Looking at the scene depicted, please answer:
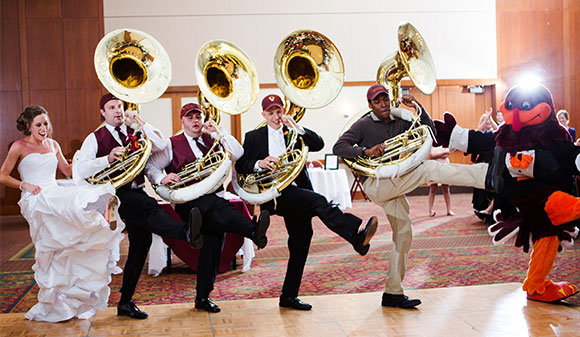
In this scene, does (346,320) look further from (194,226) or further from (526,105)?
(526,105)

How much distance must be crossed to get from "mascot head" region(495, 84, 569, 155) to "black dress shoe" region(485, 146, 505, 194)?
41 cm

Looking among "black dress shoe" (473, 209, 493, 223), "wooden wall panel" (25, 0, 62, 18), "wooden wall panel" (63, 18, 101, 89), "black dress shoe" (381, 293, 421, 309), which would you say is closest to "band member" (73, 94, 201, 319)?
"black dress shoe" (381, 293, 421, 309)

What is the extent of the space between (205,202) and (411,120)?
1.47 meters

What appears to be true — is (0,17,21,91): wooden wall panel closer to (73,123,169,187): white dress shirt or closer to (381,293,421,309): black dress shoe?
(73,123,169,187): white dress shirt

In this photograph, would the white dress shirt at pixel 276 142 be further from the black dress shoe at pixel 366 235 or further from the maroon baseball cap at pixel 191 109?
the black dress shoe at pixel 366 235

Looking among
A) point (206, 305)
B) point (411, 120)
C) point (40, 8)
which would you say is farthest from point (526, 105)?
point (40, 8)

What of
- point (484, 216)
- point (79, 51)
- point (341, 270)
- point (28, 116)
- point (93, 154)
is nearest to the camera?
point (93, 154)

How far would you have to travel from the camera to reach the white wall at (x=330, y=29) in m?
11.6

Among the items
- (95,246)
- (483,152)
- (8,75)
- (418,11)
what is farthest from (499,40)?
(95,246)

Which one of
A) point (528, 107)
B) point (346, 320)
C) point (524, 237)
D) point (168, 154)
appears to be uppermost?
point (528, 107)

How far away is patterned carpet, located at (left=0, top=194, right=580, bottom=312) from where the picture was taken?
4617 millimetres

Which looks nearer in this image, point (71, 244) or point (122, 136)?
point (71, 244)

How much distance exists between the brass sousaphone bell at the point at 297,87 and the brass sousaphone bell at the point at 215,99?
0.20m

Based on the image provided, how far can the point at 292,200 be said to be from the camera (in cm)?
375
